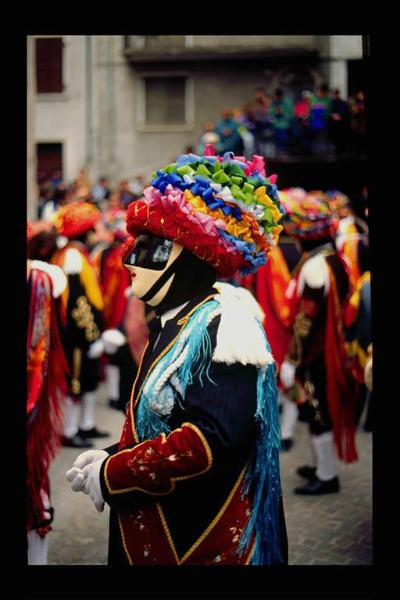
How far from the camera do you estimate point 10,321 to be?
2471 millimetres

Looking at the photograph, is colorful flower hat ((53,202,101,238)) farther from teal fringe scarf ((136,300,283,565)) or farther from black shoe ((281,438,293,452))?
teal fringe scarf ((136,300,283,565))

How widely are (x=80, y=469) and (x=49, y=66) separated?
22.7m

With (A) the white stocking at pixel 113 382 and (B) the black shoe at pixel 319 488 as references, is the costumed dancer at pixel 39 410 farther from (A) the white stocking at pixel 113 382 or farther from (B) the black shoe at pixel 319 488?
(A) the white stocking at pixel 113 382

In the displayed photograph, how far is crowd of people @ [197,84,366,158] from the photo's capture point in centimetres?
1536

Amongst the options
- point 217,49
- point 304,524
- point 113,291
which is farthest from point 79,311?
point 217,49

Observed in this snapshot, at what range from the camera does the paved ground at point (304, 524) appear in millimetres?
4594

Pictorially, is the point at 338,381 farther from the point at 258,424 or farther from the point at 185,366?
the point at 185,366

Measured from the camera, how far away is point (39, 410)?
394 cm

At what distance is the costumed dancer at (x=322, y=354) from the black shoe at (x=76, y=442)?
210 cm

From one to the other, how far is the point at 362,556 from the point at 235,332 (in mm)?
2749

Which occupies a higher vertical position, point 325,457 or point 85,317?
point 85,317

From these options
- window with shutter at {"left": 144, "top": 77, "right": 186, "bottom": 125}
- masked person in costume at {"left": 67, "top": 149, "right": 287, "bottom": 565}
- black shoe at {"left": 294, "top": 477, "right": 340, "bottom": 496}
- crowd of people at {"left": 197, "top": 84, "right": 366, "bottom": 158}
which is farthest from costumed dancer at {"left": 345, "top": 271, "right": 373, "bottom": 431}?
window with shutter at {"left": 144, "top": 77, "right": 186, "bottom": 125}

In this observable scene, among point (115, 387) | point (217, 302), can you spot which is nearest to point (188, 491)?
point (217, 302)
